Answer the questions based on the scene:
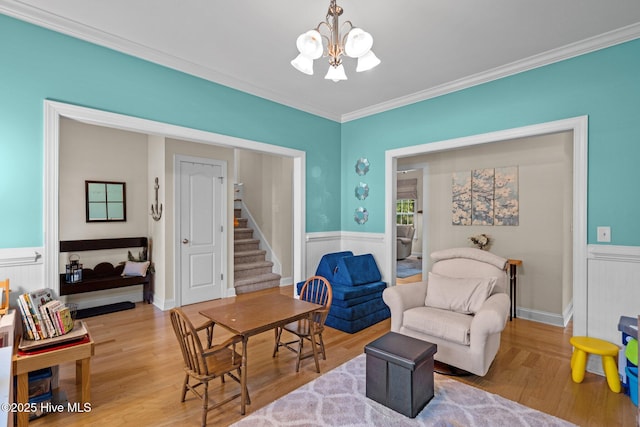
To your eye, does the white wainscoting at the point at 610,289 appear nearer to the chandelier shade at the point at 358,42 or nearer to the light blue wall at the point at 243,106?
the light blue wall at the point at 243,106

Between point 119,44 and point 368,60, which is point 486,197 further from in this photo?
point 119,44

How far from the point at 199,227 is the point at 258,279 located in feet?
5.06

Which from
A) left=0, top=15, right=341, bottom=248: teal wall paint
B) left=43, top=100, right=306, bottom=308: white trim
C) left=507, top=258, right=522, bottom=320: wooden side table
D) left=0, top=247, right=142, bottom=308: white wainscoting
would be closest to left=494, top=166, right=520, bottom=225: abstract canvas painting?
left=507, top=258, right=522, bottom=320: wooden side table

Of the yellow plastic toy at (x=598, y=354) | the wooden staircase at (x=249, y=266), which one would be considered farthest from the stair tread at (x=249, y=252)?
the yellow plastic toy at (x=598, y=354)

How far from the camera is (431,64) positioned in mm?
3242

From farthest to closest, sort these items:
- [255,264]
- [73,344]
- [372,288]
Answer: [255,264] < [372,288] < [73,344]

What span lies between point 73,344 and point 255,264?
13.4 ft

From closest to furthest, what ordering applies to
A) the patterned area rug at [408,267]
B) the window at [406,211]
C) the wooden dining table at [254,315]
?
1. the wooden dining table at [254,315]
2. the patterned area rug at [408,267]
3. the window at [406,211]

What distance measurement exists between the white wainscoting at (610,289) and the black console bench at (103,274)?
546cm

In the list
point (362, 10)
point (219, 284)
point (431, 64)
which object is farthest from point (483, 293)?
point (219, 284)

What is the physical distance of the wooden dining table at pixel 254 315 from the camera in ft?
7.48

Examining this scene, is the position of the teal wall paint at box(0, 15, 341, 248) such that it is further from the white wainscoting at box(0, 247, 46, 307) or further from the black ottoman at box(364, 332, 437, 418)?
the black ottoman at box(364, 332, 437, 418)

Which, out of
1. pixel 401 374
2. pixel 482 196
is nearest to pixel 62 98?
pixel 401 374

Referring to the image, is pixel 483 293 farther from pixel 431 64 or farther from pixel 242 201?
pixel 242 201
